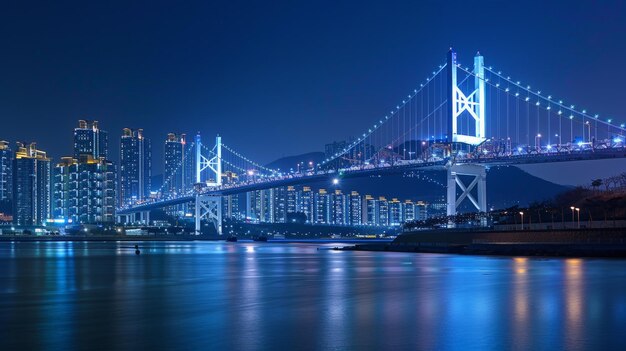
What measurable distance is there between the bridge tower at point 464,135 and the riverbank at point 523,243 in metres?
3.33

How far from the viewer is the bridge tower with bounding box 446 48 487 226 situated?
191 ft

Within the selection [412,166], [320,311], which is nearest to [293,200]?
[412,166]

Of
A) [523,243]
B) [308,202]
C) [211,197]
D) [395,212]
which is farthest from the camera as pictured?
[308,202]

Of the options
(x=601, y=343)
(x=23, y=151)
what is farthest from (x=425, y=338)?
(x=23, y=151)

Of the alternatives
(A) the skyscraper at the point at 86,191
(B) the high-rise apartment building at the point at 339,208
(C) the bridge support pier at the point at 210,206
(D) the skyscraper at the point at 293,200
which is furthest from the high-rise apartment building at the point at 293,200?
(C) the bridge support pier at the point at 210,206

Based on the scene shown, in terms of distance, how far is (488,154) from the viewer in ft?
190

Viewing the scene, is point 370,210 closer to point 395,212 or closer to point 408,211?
point 395,212

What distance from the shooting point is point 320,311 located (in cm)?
1664

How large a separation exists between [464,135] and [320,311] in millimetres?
45272

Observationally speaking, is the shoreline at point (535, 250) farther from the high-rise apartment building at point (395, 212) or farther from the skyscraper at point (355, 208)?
the skyscraper at point (355, 208)

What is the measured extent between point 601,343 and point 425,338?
2.61 m

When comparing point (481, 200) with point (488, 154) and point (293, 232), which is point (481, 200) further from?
point (293, 232)

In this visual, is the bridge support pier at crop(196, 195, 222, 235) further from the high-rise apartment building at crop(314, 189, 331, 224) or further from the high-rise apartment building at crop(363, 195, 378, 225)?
the high-rise apartment building at crop(314, 189, 331, 224)

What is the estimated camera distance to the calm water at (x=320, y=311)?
12461mm
